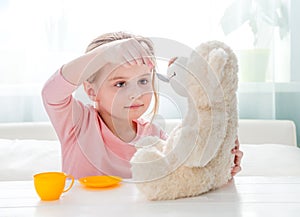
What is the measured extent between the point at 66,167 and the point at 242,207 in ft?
2.00

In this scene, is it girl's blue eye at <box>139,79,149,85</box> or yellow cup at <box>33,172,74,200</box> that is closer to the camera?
yellow cup at <box>33,172,74,200</box>

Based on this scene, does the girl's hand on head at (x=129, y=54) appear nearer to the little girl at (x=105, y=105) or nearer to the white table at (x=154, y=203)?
the little girl at (x=105, y=105)

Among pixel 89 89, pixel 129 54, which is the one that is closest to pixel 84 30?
pixel 89 89

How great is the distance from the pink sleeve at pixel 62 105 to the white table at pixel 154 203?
0.25 m

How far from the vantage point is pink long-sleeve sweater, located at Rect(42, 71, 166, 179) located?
1021 millimetres

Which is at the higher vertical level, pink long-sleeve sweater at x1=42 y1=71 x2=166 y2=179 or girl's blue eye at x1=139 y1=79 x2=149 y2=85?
girl's blue eye at x1=139 y1=79 x2=149 y2=85

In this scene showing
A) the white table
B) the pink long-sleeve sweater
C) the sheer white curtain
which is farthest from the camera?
the sheer white curtain

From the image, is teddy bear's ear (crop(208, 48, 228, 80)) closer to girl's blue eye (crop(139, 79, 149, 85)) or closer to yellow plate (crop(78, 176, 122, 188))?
girl's blue eye (crop(139, 79, 149, 85))

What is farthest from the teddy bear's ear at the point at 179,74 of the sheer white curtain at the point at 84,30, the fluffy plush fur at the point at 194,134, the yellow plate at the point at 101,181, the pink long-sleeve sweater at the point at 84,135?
the sheer white curtain at the point at 84,30

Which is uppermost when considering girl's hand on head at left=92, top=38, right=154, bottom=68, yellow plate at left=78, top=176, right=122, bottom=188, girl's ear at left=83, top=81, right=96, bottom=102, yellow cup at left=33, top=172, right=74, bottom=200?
girl's hand on head at left=92, top=38, right=154, bottom=68

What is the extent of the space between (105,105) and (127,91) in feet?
0.40

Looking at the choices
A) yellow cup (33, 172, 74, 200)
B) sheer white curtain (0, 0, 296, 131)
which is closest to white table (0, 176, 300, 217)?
yellow cup (33, 172, 74, 200)

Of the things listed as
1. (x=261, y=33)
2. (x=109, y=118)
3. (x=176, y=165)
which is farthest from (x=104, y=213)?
(x=261, y=33)

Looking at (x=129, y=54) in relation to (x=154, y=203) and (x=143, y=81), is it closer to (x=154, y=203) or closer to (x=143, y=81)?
(x=143, y=81)
